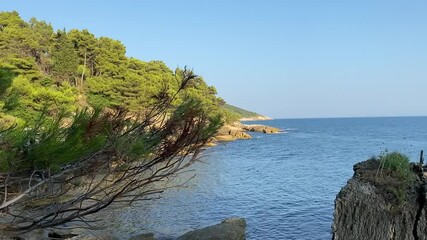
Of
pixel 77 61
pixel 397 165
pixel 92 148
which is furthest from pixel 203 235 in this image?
pixel 77 61

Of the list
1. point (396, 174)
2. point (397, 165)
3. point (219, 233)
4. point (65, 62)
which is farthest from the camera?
point (65, 62)

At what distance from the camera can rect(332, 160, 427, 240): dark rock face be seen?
22.9 feet

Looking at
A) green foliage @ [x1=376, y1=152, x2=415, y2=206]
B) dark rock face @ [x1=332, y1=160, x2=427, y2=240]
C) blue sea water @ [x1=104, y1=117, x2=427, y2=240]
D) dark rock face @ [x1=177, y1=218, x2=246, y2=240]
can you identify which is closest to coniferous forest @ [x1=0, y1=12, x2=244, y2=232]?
dark rock face @ [x1=332, y1=160, x2=427, y2=240]

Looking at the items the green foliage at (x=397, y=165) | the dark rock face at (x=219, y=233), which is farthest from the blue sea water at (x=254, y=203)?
the green foliage at (x=397, y=165)

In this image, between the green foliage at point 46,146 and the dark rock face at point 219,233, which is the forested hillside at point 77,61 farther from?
the green foliage at point 46,146

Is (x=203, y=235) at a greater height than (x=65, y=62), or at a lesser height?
lesser

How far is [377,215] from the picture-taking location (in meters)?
7.11

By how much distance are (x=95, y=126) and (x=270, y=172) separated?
108 ft

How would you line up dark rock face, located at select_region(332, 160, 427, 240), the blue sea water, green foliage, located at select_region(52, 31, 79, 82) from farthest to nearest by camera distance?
green foliage, located at select_region(52, 31, 79, 82) → the blue sea water → dark rock face, located at select_region(332, 160, 427, 240)

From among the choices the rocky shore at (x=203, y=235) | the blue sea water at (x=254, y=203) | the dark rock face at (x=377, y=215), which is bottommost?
the blue sea water at (x=254, y=203)

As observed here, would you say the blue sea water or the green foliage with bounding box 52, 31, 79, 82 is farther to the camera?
the green foliage with bounding box 52, 31, 79, 82

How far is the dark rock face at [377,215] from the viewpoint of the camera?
699 cm

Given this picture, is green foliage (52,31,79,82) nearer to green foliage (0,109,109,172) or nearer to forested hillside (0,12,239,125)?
forested hillside (0,12,239,125)

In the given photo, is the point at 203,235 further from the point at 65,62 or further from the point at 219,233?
the point at 65,62
